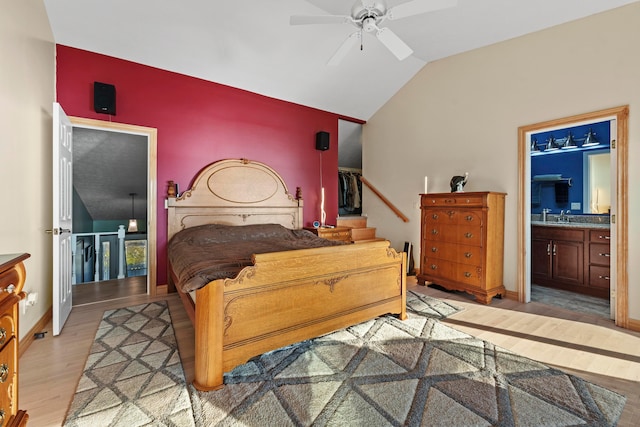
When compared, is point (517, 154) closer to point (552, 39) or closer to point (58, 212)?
point (552, 39)

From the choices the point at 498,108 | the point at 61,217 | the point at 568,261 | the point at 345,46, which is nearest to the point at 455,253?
the point at 568,261

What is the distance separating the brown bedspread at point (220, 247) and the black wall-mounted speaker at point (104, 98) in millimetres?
1553

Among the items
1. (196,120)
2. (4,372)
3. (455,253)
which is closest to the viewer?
(4,372)

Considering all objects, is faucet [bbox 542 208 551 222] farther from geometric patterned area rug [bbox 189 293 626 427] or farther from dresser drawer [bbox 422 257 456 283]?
geometric patterned area rug [bbox 189 293 626 427]

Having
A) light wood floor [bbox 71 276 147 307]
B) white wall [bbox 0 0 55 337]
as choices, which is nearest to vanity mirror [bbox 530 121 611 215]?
white wall [bbox 0 0 55 337]

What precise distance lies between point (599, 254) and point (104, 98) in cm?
590

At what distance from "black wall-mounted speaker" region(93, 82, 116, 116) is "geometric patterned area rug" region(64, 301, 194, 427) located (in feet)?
7.32

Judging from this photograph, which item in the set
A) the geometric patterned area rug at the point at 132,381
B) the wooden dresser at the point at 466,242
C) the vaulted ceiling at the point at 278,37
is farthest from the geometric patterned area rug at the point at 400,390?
the vaulted ceiling at the point at 278,37

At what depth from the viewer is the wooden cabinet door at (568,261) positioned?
3623mm

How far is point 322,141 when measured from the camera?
4766 millimetres

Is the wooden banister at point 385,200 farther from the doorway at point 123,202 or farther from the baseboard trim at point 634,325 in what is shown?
the doorway at point 123,202

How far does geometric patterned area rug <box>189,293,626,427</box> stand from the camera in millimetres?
1458

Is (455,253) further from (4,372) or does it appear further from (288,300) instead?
(4,372)

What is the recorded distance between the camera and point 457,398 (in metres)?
1.61
